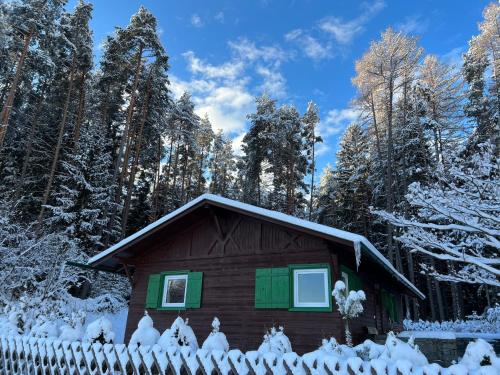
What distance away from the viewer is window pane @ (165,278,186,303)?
474 inches

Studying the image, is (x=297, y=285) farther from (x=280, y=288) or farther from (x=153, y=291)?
(x=153, y=291)

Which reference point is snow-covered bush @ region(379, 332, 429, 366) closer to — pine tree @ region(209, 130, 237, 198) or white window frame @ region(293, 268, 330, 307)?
white window frame @ region(293, 268, 330, 307)

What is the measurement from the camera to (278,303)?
1009cm

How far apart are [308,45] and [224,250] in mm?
12524

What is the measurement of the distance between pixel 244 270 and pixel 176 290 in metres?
2.72

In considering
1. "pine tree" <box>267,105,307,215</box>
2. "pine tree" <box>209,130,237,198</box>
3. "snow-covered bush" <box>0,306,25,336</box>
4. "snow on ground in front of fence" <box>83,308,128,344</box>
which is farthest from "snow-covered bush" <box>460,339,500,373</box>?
"pine tree" <box>209,130,237,198</box>

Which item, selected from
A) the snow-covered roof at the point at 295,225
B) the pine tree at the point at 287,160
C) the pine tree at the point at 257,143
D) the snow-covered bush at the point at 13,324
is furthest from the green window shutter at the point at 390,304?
the pine tree at the point at 257,143

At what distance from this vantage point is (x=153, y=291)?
12258 millimetres

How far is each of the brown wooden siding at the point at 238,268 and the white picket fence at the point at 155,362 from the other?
5.60 metres

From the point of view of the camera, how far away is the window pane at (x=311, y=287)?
9.80 metres

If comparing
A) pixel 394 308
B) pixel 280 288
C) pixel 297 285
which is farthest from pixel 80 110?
pixel 394 308

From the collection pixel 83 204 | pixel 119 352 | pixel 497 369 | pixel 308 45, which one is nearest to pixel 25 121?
pixel 83 204

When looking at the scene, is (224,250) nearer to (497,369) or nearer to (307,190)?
(497,369)

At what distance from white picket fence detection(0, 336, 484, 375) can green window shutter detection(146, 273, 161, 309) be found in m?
5.80
